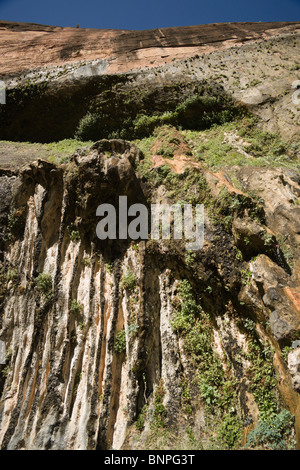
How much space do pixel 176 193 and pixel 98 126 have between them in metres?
7.89

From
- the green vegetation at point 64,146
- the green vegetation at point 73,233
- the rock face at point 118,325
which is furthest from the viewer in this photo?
the green vegetation at point 64,146

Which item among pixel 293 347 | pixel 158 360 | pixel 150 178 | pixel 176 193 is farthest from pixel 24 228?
pixel 293 347

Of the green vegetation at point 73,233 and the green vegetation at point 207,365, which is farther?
the green vegetation at point 73,233

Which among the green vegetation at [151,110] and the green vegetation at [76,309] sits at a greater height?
the green vegetation at [151,110]

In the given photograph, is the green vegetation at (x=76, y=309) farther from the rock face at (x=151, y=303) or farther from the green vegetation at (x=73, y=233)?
the green vegetation at (x=73, y=233)

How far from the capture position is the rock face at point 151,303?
6.65 metres

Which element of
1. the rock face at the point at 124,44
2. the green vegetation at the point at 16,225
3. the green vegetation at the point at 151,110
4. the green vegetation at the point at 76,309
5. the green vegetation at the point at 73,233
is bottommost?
the green vegetation at the point at 76,309

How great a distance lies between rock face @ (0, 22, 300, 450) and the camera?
21.8ft

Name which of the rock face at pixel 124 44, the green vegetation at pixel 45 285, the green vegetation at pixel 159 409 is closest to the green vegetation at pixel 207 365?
the green vegetation at pixel 159 409

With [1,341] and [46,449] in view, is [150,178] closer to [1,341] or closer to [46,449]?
[1,341]

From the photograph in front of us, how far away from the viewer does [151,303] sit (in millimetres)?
8148

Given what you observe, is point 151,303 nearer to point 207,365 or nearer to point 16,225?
point 207,365

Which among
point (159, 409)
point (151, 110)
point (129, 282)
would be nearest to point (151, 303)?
point (129, 282)

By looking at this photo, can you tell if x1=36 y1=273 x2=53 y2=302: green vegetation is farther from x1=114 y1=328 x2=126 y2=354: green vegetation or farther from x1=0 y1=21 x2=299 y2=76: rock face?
x1=0 y1=21 x2=299 y2=76: rock face
